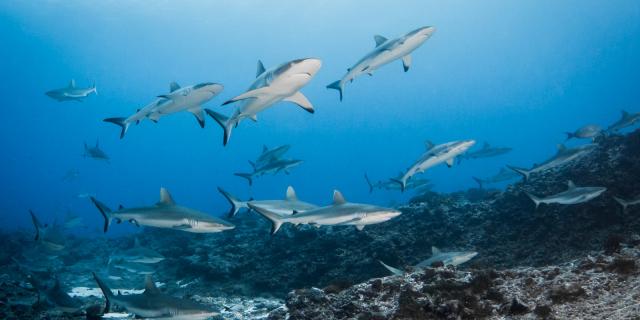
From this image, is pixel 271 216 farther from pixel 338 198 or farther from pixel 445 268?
pixel 445 268

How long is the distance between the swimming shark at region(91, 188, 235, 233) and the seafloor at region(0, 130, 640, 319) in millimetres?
1887

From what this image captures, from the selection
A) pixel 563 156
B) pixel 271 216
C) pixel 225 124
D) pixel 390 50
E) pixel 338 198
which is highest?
pixel 390 50

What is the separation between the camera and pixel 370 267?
9.95 meters

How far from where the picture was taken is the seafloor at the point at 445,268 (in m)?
4.47

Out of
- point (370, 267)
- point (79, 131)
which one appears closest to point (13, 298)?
point (370, 267)

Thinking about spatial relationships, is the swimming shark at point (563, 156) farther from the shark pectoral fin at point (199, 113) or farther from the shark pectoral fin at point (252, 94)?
the shark pectoral fin at point (199, 113)

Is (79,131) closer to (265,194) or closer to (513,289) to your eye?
(265,194)

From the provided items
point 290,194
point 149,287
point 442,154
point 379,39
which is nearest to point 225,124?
point 290,194

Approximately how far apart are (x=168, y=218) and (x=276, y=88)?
11.7ft

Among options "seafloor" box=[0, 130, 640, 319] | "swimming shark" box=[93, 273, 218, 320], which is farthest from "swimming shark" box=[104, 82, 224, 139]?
"seafloor" box=[0, 130, 640, 319]

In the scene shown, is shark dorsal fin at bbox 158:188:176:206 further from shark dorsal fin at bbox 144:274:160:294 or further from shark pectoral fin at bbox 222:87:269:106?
shark pectoral fin at bbox 222:87:269:106

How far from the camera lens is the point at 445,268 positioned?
19.4ft

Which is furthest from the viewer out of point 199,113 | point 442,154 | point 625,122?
point 625,122

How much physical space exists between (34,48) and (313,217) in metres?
105
